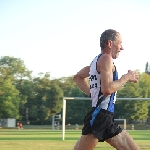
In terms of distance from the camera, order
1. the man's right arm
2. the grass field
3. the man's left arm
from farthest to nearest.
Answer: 1. the grass field
2. the man's left arm
3. the man's right arm

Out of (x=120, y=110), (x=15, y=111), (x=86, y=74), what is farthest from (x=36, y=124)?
(x=86, y=74)

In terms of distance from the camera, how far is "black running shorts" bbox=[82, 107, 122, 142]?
6.09 metres

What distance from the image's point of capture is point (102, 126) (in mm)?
6109

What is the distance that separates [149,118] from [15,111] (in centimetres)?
2293

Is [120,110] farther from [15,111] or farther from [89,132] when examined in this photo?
[89,132]

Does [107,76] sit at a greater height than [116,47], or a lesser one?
lesser

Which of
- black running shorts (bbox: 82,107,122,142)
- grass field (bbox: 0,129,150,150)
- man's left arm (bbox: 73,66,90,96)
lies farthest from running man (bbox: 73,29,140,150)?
grass field (bbox: 0,129,150,150)

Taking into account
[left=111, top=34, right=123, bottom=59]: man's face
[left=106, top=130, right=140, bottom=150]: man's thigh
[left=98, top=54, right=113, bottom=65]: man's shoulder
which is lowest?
[left=106, top=130, right=140, bottom=150]: man's thigh

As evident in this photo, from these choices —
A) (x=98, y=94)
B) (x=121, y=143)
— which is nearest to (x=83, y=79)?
(x=98, y=94)

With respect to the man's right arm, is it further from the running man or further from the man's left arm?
the man's left arm

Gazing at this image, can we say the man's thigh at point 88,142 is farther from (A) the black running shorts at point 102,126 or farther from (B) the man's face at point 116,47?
(B) the man's face at point 116,47

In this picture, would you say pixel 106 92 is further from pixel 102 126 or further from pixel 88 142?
pixel 88 142

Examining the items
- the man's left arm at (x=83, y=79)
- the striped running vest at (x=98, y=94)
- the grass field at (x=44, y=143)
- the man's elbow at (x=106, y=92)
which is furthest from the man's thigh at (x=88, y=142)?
the grass field at (x=44, y=143)

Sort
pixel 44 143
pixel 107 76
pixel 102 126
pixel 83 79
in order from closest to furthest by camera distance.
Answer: pixel 107 76 < pixel 102 126 < pixel 83 79 < pixel 44 143
